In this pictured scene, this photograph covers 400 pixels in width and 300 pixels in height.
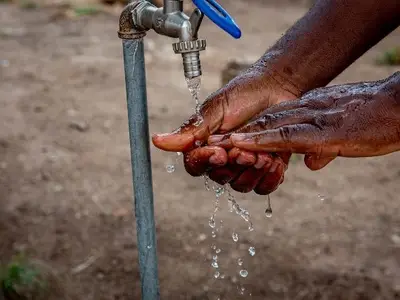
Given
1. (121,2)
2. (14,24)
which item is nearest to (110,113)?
(14,24)

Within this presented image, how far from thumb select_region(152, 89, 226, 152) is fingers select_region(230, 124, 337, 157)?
17 centimetres

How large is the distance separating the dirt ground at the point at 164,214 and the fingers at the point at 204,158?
987 mm

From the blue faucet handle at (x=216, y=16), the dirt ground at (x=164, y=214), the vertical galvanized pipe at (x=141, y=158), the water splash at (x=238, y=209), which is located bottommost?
the dirt ground at (x=164, y=214)

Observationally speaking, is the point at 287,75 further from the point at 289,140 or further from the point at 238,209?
the point at 238,209

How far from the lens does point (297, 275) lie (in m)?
2.50

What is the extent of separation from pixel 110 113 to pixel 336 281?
6.80ft

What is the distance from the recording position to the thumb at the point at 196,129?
5.04ft

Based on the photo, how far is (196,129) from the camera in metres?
1.59

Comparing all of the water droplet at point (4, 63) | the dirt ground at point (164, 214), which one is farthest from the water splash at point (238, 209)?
the water droplet at point (4, 63)

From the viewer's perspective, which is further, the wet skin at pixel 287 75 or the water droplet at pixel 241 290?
the water droplet at pixel 241 290

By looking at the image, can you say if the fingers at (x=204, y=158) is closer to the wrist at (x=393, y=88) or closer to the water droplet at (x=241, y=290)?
the wrist at (x=393, y=88)

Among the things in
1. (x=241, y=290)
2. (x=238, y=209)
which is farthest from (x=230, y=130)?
(x=241, y=290)

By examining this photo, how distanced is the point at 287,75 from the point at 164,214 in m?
1.32

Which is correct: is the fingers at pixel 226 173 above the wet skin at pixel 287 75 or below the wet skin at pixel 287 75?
below
